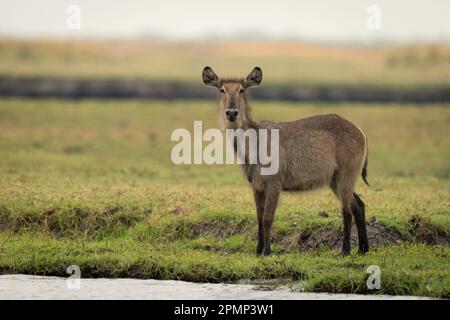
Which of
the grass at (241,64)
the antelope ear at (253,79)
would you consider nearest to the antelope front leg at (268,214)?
the antelope ear at (253,79)

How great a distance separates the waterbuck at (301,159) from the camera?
1220 centimetres

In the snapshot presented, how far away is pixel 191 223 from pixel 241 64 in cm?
3057

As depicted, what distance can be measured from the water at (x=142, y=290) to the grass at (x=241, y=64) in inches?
1057

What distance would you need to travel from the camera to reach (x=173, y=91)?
3684 centimetres

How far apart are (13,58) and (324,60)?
588 inches

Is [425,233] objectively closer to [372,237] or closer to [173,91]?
[372,237]

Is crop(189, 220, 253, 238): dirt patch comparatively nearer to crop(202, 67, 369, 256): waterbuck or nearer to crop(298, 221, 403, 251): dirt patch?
crop(298, 221, 403, 251): dirt patch

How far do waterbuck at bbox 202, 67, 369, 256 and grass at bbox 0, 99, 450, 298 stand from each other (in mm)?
441

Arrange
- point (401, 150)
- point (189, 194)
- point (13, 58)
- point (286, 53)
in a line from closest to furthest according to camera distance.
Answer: point (189, 194)
point (401, 150)
point (13, 58)
point (286, 53)

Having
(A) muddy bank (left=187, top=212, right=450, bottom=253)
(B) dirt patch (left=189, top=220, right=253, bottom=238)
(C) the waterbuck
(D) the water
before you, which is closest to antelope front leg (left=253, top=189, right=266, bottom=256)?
(C) the waterbuck

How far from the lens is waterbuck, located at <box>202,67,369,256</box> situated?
40.0 ft
